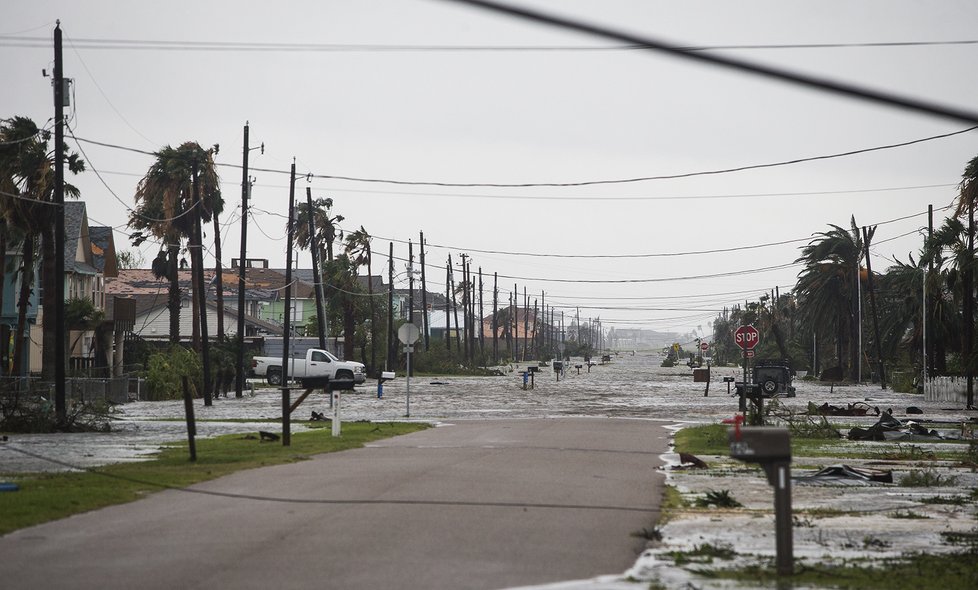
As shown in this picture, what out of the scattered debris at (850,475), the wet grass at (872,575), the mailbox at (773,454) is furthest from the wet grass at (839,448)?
the mailbox at (773,454)

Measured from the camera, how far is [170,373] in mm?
47875

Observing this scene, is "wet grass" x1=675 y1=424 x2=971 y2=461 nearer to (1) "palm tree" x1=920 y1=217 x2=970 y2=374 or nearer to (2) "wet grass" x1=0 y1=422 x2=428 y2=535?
(2) "wet grass" x1=0 y1=422 x2=428 y2=535

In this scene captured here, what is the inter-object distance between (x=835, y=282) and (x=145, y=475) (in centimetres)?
7593

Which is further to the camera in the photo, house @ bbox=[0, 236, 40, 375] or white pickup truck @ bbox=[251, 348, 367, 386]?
white pickup truck @ bbox=[251, 348, 367, 386]

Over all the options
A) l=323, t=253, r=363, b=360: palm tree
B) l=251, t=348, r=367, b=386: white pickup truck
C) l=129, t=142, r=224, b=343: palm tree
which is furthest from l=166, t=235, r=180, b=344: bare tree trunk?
l=323, t=253, r=363, b=360: palm tree

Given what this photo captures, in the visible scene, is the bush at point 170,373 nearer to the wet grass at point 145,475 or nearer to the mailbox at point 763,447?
the wet grass at point 145,475

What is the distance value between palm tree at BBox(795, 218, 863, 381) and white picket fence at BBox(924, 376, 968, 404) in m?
30.1

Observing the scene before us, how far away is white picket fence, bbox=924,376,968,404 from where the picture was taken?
48.7m

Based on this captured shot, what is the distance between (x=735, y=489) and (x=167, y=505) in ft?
24.1

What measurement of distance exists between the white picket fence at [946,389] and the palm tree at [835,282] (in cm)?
3010

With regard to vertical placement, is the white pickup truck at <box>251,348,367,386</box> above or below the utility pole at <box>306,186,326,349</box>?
below

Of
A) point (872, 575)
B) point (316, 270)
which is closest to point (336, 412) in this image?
point (872, 575)

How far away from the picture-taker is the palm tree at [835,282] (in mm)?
84500

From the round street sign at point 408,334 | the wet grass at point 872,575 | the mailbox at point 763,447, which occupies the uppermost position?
the round street sign at point 408,334
